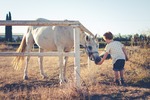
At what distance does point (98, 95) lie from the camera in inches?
203

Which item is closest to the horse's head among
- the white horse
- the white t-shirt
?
the white horse

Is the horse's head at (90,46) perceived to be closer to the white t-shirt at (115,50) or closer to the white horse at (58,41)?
the white horse at (58,41)

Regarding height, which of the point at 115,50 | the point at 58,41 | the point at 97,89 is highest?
the point at 58,41

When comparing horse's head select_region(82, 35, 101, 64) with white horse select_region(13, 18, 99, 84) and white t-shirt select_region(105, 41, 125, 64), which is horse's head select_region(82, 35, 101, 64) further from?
white t-shirt select_region(105, 41, 125, 64)

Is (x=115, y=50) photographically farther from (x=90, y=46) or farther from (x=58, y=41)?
(x=58, y=41)

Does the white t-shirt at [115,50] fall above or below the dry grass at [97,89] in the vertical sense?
above

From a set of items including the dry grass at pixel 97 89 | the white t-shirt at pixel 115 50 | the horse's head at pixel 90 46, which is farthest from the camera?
the horse's head at pixel 90 46

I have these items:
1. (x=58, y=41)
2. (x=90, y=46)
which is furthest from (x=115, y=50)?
(x=58, y=41)

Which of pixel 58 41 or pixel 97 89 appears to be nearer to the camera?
pixel 97 89

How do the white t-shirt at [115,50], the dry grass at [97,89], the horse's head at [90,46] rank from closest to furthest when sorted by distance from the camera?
the dry grass at [97,89] → the white t-shirt at [115,50] → the horse's head at [90,46]

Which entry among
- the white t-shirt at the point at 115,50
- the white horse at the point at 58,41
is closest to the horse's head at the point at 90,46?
the white horse at the point at 58,41

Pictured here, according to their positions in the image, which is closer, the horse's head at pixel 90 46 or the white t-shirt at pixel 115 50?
the white t-shirt at pixel 115 50

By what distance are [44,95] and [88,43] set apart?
8.52 ft

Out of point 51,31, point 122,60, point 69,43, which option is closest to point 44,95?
point 122,60
